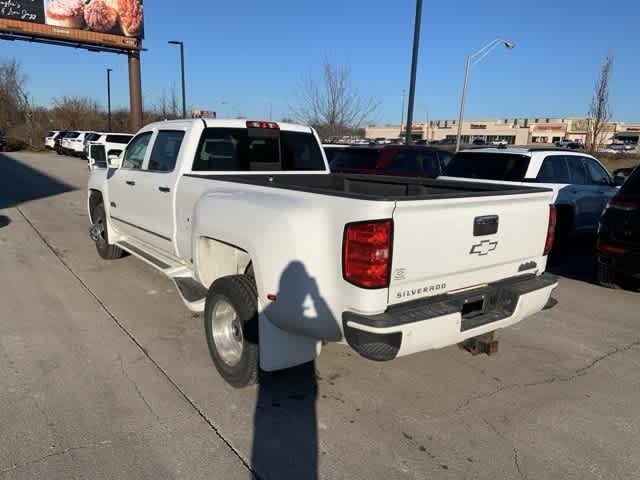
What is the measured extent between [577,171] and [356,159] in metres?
4.58

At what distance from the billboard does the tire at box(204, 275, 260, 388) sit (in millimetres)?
35201

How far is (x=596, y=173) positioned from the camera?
8.36 metres

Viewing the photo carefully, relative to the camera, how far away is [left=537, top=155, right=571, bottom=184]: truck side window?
7.47 meters

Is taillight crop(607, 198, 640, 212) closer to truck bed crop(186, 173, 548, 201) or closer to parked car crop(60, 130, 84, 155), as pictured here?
truck bed crop(186, 173, 548, 201)

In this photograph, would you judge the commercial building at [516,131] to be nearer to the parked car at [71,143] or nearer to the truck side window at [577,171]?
Answer: the parked car at [71,143]

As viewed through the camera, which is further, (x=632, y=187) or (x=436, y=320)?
(x=632, y=187)

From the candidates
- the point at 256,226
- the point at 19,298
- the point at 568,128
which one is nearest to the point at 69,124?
the point at 19,298

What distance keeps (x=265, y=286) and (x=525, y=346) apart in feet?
8.94

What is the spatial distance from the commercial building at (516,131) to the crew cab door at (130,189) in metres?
73.2

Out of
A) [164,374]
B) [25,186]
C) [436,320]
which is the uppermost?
[436,320]

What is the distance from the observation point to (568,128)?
262ft

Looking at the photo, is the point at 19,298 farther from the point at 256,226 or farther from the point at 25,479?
the point at 256,226

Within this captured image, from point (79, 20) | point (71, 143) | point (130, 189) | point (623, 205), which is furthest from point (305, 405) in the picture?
point (79, 20)

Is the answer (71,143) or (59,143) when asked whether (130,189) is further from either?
(59,143)
